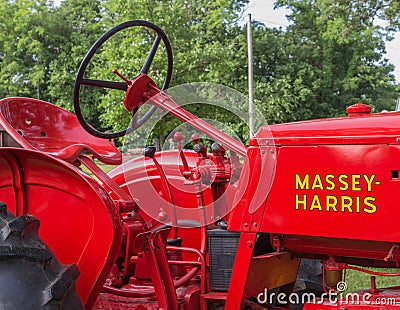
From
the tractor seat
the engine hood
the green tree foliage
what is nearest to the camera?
the engine hood

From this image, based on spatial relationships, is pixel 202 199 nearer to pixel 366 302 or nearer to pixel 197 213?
pixel 197 213

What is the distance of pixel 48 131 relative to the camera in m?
3.74

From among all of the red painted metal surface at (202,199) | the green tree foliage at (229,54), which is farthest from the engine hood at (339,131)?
the green tree foliage at (229,54)

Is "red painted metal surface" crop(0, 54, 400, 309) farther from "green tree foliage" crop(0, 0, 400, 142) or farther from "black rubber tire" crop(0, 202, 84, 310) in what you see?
"green tree foliage" crop(0, 0, 400, 142)

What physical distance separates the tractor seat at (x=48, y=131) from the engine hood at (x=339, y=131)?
51.8 inches

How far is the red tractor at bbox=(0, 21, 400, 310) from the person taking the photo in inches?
96.6

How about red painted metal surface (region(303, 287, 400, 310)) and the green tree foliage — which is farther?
the green tree foliage

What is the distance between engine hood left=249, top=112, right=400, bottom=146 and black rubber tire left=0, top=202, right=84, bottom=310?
3.34 feet

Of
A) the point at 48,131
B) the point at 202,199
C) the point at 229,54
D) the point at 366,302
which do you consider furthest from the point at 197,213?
the point at 229,54

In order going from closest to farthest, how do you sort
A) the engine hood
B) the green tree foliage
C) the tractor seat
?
the engine hood < the tractor seat < the green tree foliage

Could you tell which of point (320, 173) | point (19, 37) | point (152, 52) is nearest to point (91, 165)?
point (152, 52)

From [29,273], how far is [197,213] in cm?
132

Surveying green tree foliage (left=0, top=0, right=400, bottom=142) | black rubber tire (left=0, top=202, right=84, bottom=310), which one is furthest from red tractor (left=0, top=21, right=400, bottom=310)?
green tree foliage (left=0, top=0, right=400, bottom=142)

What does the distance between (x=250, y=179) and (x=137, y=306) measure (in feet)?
3.64
